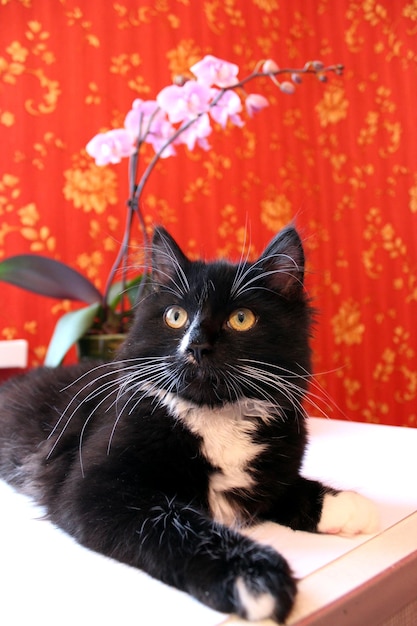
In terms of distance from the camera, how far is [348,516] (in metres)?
0.64

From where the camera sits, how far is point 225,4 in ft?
7.26

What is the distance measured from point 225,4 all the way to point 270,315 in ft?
6.39

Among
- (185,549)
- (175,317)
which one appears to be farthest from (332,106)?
(185,549)

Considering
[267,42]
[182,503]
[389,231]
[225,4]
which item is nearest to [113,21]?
[225,4]

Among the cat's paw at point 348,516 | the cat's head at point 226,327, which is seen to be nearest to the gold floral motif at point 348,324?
the cat's head at point 226,327

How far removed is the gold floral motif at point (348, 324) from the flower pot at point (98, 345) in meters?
1.44

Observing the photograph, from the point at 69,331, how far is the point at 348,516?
812mm

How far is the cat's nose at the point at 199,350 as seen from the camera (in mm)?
672

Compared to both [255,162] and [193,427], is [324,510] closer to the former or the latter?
[193,427]

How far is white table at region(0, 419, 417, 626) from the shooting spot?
47 cm

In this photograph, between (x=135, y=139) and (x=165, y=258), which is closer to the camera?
(x=165, y=258)

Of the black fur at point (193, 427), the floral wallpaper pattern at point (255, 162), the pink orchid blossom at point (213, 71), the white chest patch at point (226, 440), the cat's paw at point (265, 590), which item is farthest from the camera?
the floral wallpaper pattern at point (255, 162)

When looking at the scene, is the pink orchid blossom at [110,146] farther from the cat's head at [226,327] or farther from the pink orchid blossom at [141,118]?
the cat's head at [226,327]

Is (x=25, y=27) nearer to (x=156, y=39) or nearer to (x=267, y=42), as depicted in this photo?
(x=156, y=39)
